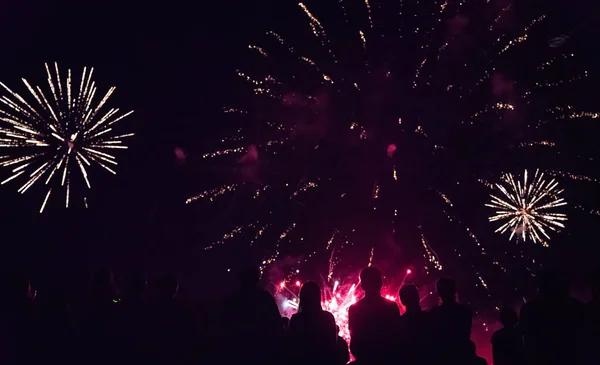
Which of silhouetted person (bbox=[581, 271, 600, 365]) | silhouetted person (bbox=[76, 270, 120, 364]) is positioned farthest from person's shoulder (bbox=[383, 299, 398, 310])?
silhouetted person (bbox=[76, 270, 120, 364])

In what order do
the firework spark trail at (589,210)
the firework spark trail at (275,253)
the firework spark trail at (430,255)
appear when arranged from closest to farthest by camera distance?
the firework spark trail at (589,210) < the firework spark trail at (275,253) < the firework spark trail at (430,255)

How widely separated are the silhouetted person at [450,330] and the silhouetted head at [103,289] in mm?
3091

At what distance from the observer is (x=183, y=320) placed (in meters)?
5.01

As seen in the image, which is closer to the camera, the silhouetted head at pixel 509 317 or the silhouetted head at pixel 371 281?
the silhouetted head at pixel 371 281

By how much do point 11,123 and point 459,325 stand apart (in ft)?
35.6

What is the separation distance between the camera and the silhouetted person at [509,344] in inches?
200

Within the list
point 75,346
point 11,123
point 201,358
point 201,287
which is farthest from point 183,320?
point 201,287

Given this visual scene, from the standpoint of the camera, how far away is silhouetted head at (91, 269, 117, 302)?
5109 mm

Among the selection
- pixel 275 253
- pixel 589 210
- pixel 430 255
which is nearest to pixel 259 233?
pixel 275 253

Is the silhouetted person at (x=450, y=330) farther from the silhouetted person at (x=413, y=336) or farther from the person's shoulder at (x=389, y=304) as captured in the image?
the person's shoulder at (x=389, y=304)

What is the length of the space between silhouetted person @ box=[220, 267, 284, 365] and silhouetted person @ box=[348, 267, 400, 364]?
71 cm

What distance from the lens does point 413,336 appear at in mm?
4875

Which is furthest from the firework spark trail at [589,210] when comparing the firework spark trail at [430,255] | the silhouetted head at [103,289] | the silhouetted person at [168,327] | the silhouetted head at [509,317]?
the silhouetted head at [103,289]

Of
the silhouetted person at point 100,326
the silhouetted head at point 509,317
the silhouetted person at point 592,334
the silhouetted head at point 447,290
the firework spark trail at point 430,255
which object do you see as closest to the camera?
the silhouetted person at point 592,334
